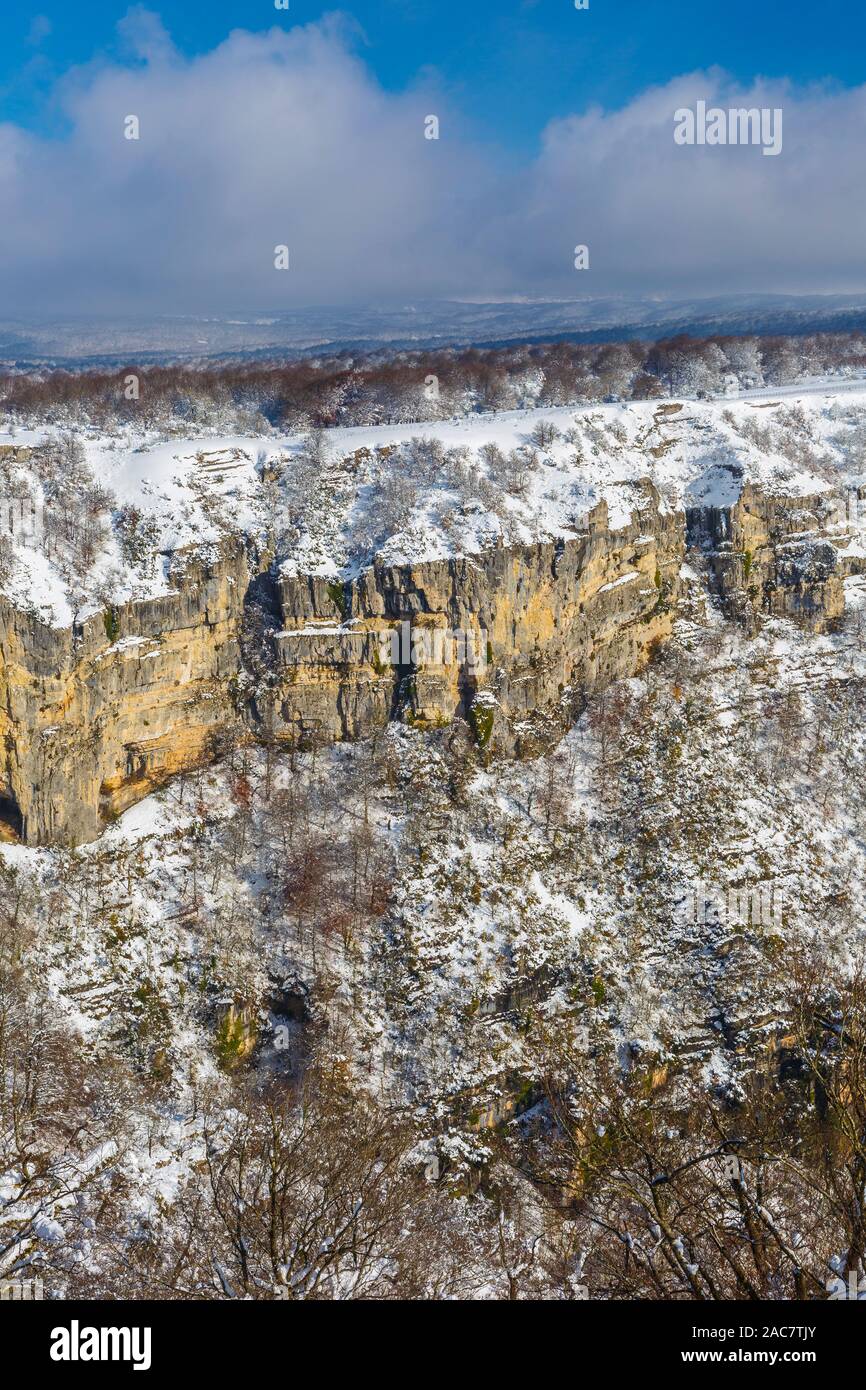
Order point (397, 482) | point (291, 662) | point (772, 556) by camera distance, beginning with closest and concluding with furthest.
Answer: point (291, 662)
point (397, 482)
point (772, 556)

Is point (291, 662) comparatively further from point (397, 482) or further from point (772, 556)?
point (772, 556)

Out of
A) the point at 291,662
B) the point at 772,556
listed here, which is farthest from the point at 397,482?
the point at 772,556

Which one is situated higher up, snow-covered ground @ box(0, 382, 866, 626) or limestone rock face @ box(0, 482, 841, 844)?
snow-covered ground @ box(0, 382, 866, 626)

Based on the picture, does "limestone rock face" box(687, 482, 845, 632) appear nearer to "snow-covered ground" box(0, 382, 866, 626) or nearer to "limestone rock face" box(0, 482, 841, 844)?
"snow-covered ground" box(0, 382, 866, 626)

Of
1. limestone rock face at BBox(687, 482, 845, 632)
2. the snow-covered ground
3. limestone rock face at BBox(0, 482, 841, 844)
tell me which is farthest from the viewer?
limestone rock face at BBox(687, 482, 845, 632)

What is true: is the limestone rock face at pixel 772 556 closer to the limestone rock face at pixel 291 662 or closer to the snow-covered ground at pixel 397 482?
the snow-covered ground at pixel 397 482

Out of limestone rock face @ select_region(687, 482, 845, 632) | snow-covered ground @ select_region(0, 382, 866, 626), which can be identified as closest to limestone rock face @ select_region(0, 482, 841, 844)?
snow-covered ground @ select_region(0, 382, 866, 626)
